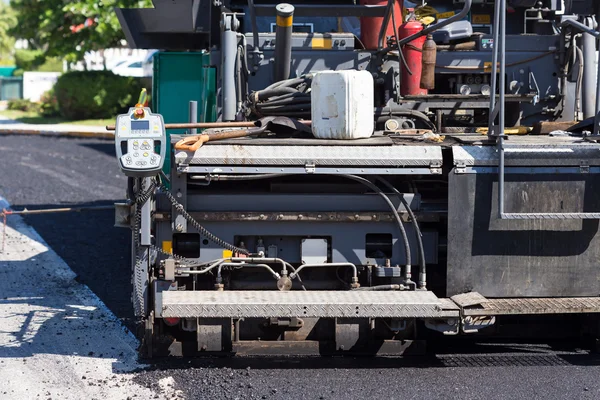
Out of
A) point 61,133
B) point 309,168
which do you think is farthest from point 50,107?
point 309,168

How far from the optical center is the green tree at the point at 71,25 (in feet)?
90.5

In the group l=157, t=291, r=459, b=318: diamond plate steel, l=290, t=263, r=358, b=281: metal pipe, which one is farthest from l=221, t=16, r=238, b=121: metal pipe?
l=157, t=291, r=459, b=318: diamond plate steel

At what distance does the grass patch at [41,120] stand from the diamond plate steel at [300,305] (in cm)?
2274

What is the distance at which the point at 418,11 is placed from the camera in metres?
7.77

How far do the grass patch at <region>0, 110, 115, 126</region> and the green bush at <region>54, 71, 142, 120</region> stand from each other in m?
0.36

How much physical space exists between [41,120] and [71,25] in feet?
10.3

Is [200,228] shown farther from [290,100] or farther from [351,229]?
[290,100]

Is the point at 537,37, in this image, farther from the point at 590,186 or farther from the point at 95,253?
the point at 95,253

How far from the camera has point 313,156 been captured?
5.85 metres

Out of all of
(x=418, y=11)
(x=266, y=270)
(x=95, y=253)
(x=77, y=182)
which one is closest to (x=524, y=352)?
(x=266, y=270)

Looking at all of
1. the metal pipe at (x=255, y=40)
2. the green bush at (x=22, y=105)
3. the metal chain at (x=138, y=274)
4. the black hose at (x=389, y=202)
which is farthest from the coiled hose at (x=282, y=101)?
the green bush at (x=22, y=105)

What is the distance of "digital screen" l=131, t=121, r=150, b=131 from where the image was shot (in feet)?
19.1

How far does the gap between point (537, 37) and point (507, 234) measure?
2.11 meters

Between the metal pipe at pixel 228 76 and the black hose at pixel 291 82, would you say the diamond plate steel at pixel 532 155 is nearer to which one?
the black hose at pixel 291 82
